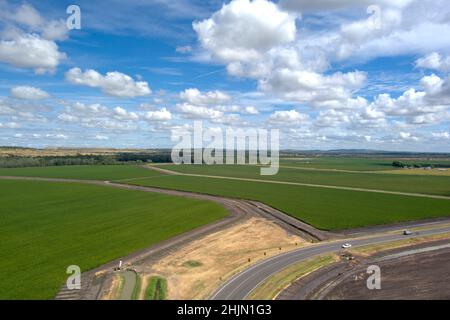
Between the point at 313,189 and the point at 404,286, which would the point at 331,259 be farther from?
the point at 313,189

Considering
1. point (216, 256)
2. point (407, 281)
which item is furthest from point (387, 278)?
point (216, 256)

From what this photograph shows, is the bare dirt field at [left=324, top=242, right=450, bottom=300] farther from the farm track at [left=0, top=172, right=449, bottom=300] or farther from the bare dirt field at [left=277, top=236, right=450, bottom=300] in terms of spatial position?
the farm track at [left=0, top=172, right=449, bottom=300]

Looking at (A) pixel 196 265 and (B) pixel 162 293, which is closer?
(B) pixel 162 293

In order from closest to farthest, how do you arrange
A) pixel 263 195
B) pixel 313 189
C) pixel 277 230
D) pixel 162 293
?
pixel 162 293 → pixel 277 230 → pixel 263 195 → pixel 313 189

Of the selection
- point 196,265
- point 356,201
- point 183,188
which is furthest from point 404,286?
point 183,188

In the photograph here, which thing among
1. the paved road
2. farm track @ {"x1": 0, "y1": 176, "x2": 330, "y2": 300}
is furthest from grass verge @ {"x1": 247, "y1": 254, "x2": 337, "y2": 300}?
farm track @ {"x1": 0, "y1": 176, "x2": 330, "y2": 300}
